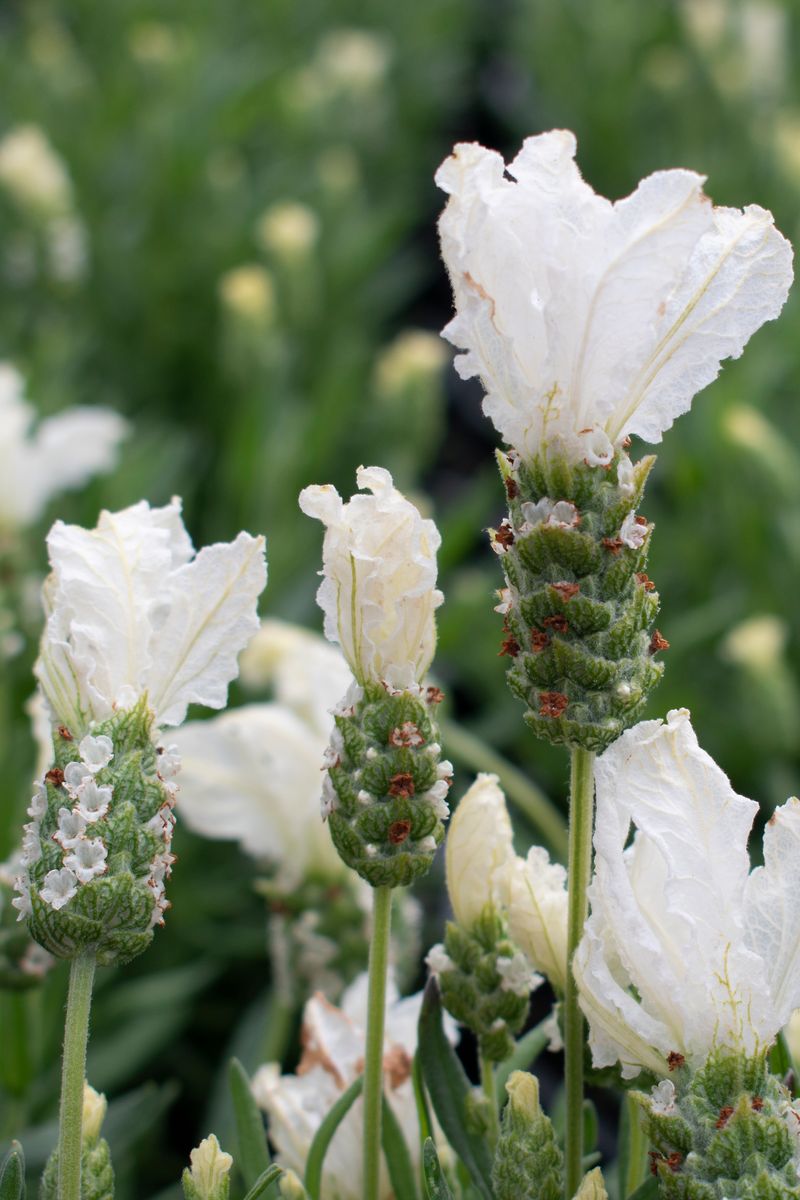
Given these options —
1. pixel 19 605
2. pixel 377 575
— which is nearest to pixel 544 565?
pixel 377 575

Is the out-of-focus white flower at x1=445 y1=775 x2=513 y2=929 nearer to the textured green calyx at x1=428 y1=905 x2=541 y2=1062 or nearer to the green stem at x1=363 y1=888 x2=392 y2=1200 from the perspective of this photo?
the textured green calyx at x1=428 y1=905 x2=541 y2=1062

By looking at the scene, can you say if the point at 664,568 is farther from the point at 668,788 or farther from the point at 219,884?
the point at 668,788

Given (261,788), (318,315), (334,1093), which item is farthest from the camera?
(318,315)

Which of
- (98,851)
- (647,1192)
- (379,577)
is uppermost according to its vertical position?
(379,577)

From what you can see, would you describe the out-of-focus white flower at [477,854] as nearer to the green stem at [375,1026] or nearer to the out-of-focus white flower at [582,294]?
the green stem at [375,1026]

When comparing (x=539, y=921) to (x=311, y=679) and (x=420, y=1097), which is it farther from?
(x=311, y=679)

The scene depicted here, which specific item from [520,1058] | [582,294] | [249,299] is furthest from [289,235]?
[582,294]
